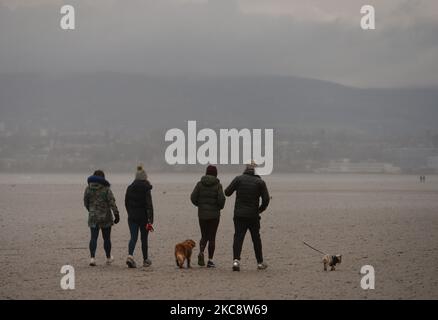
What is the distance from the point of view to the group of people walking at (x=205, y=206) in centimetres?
1408

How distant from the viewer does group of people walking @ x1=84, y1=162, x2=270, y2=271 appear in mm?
14078

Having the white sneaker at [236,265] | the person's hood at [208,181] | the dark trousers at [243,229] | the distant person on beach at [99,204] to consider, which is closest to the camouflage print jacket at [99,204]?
the distant person on beach at [99,204]

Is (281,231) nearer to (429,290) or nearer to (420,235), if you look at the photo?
(420,235)

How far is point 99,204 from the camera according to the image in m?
14.6

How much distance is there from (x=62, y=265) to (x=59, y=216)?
16362 mm

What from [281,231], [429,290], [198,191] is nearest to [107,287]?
[198,191]

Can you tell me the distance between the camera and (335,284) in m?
12.7
